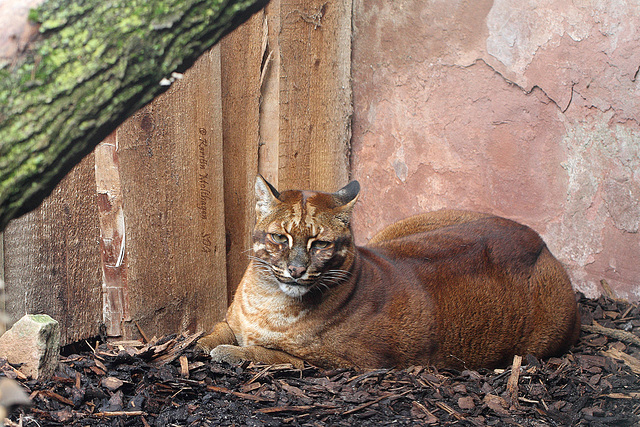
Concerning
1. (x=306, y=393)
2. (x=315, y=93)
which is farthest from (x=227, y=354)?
(x=315, y=93)

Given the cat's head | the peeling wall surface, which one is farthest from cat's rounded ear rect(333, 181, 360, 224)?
the peeling wall surface

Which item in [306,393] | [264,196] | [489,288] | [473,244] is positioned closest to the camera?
[306,393]

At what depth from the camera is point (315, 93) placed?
5418 millimetres

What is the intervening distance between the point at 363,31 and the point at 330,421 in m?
3.53

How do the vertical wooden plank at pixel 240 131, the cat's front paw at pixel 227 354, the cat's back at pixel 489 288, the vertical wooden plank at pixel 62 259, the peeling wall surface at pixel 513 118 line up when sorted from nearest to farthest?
the vertical wooden plank at pixel 62 259 < the cat's front paw at pixel 227 354 < the cat's back at pixel 489 288 < the peeling wall surface at pixel 513 118 < the vertical wooden plank at pixel 240 131

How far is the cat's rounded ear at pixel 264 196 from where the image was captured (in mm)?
4168

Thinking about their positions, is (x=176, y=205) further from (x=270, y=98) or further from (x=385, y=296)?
(x=385, y=296)

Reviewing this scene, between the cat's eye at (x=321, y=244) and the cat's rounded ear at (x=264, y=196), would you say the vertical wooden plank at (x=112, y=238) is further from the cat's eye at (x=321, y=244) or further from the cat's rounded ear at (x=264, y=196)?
the cat's eye at (x=321, y=244)

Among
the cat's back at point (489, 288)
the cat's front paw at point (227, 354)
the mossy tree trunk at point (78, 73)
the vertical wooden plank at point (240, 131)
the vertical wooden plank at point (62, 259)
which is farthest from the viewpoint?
the vertical wooden plank at point (240, 131)

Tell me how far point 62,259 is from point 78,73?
2.40m

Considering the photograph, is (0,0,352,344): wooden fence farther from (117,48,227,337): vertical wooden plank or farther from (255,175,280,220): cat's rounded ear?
(255,175,280,220): cat's rounded ear

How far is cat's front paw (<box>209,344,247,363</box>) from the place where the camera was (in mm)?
3922

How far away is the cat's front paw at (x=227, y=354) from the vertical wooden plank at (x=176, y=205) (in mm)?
536

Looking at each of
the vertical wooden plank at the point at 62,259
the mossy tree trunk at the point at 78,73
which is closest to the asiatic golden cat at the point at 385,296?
the vertical wooden plank at the point at 62,259
